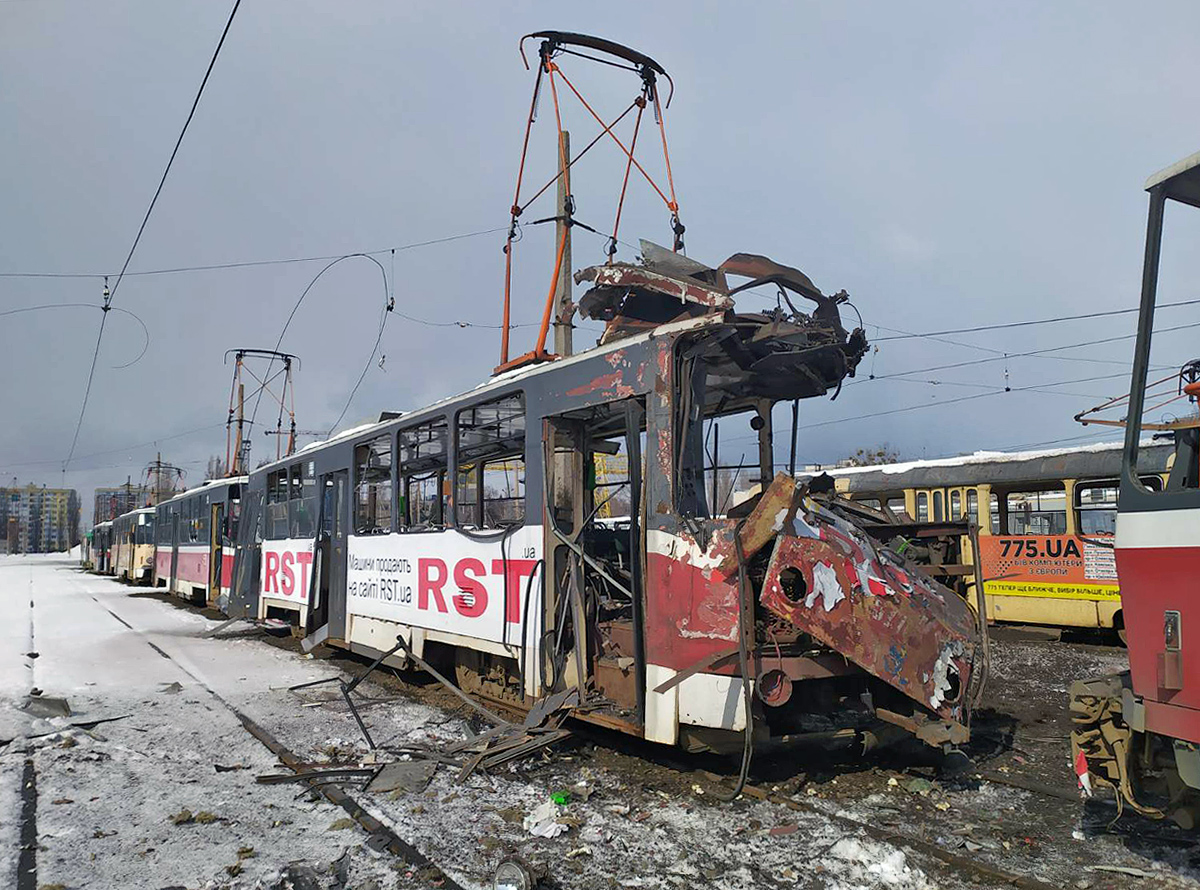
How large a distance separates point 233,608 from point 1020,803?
43.6ft

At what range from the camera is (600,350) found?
6.02 m

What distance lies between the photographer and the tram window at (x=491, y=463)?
279 inches

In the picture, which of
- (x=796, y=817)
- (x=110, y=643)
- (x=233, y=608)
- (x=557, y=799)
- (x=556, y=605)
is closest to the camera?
(x=796, y=817)

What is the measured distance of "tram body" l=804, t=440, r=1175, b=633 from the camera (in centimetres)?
1220

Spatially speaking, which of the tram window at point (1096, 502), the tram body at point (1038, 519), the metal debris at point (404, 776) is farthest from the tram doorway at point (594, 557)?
the tram window at point (1096, 502)

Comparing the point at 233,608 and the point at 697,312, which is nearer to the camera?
the point at 697,312

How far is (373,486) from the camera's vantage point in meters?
9.95

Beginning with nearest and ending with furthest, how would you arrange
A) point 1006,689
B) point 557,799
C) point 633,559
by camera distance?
point 557,799 → point 633,559 → point 1006,689

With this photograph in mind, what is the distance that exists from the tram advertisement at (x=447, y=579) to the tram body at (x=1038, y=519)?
6225 millimetres

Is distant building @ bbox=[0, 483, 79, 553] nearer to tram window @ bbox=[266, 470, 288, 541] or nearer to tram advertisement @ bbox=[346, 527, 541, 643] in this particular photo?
tram window @ bbox=[266, 470, 288, 541]

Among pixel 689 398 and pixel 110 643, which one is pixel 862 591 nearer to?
pixel 689 398

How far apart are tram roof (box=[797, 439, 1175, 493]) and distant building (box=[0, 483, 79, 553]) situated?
12939 cm

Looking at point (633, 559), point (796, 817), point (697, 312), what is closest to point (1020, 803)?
point (796, 817)

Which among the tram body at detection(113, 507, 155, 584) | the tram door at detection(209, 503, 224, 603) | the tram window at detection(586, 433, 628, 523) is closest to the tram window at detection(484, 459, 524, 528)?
the tram window at detection(586, 433, 628, 523)
